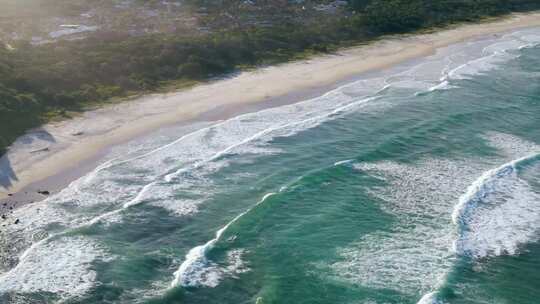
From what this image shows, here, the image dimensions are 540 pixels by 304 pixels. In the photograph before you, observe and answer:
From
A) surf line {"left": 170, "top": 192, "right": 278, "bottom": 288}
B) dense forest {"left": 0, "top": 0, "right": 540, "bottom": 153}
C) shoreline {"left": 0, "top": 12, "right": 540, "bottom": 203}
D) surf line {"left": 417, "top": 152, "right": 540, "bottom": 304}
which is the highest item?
dense forest {"left": 0, "top": 0, "right": 540, "bottom": 153}

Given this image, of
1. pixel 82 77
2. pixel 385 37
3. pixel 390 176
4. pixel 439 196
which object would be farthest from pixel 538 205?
pixel 385 37

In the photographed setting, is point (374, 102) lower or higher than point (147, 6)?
lower

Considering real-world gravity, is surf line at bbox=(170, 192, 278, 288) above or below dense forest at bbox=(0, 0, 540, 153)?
below

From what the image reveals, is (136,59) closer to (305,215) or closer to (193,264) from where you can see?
(305,215)

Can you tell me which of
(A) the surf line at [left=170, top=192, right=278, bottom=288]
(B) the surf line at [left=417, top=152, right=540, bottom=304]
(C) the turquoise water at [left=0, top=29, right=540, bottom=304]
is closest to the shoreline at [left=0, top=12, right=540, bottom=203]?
(C) the turquoise water at [left=0, top=29, right=540, bottom=304]

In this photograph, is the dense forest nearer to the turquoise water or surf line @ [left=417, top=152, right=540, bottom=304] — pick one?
the turquoise water

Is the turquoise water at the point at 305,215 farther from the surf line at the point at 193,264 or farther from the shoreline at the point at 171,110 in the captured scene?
Answer: the shoreline at the point at 171,110

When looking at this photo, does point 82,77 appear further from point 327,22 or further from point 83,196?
point 327,22
